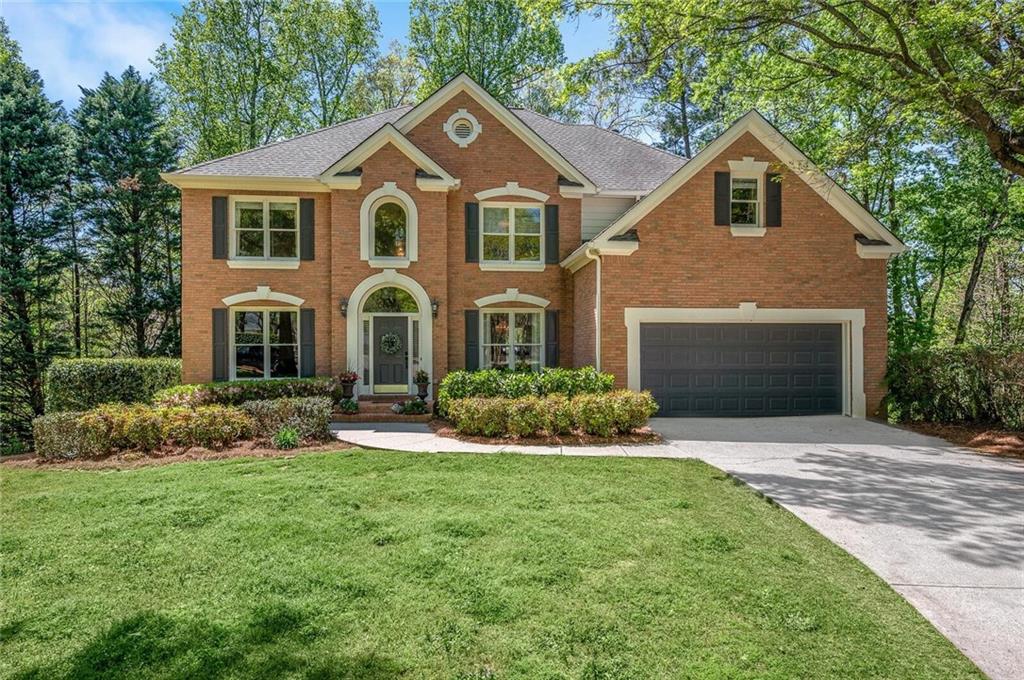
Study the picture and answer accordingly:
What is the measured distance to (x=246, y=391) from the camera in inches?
477

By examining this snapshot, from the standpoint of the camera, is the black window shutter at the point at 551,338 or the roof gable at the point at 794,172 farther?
the black window shutter at the point at 551,338

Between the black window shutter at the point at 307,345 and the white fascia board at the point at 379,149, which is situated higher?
the white fascia board at the point at 379,149

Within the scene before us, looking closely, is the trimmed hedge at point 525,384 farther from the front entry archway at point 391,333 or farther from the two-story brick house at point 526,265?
the front entry archway at point 391,333

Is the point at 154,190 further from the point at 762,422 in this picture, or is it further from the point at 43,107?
the point at 762,422

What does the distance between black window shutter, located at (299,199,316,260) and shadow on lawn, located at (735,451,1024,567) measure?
459 inches

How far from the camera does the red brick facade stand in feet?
38.9

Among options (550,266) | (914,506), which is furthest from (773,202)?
(914,506)

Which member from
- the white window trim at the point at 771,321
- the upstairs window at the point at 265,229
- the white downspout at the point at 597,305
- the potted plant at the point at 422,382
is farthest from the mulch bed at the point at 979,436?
the upstairs window at the point at 265,229

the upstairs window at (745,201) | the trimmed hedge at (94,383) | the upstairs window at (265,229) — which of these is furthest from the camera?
the upstairs window at (265,229)

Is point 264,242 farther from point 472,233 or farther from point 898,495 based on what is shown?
point 898,495

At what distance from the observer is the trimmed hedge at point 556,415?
9531 mm

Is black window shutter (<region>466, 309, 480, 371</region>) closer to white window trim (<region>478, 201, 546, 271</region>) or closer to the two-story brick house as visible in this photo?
the two-story brick house

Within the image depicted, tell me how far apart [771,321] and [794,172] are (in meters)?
3.50

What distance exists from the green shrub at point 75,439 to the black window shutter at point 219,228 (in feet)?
19.4
